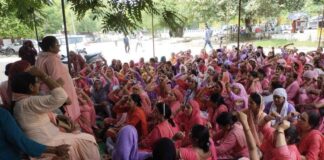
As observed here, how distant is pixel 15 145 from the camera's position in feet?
6.39

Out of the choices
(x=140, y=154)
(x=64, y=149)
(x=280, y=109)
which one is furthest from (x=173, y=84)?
(x=64, y=149)

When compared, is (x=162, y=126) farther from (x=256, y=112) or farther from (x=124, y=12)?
(x=124, y=12)

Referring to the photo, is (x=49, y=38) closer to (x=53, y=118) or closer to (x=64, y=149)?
(x=53, y=118)

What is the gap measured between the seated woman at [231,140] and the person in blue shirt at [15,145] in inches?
59.7

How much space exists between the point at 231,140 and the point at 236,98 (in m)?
1.40

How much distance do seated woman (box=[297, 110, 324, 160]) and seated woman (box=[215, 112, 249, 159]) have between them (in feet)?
1.62

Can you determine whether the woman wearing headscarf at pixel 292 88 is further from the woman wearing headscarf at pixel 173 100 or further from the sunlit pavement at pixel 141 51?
the sunlit pavement at pixel 141 51

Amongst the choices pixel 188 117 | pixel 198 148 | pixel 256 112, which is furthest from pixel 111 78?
pixel 198 148

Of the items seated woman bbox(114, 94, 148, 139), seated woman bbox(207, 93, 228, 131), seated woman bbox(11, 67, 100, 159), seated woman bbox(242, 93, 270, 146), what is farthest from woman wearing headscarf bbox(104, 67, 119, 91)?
seated woman bbox(11, 67, 100, 159)

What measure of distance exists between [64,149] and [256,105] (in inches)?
75.4

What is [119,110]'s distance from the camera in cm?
404

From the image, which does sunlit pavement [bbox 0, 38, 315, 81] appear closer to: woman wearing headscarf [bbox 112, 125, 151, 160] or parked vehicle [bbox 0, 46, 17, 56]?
parked vehicle [bbox 0, 46, 17, 56]

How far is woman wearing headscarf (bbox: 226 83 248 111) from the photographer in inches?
164

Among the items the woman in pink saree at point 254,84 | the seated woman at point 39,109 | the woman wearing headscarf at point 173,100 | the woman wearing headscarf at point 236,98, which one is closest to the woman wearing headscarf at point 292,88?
the woman in pink saree at point 254,84
